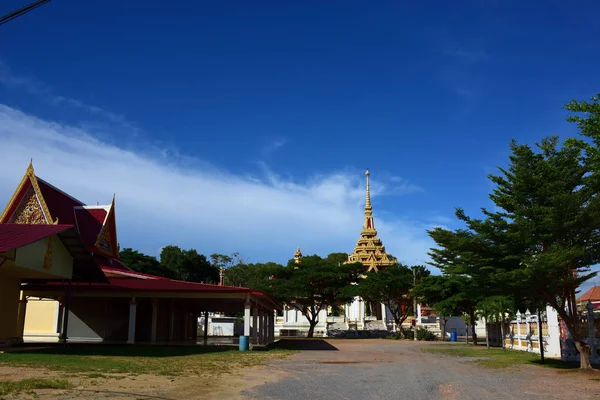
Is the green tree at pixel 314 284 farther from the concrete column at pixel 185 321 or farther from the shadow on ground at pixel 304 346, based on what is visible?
the concrete column at pixel 185 321

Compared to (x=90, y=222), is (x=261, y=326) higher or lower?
lower

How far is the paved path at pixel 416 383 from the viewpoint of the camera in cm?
1141

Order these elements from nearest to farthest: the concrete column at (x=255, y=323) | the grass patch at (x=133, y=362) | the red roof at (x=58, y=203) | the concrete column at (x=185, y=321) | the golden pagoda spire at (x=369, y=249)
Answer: the grass patch at (x=133, y=362) → the concrete column at (x=255, y=323) → the red roof at (x=58, y=203) → the concrete column at (x=185, y=321) → the golden pagoda spire at (x=369, y=249)

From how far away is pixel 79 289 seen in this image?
25.2 m

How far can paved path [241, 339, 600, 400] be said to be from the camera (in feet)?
37.4

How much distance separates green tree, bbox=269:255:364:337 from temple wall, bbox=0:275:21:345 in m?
28.1

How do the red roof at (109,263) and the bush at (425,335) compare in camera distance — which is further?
the bush at (425,335)

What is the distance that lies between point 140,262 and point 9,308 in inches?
1609

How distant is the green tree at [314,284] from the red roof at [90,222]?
761 inches

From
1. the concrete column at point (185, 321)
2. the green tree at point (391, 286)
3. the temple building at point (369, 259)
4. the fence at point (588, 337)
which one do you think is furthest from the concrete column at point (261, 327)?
the temple building at point (369, 259)

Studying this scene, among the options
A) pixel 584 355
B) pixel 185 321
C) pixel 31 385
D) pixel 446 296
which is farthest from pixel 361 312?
pixel 31 385

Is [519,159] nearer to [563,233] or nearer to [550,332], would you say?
[563,233]

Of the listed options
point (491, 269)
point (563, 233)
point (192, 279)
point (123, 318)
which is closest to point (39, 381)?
point (491, 269)

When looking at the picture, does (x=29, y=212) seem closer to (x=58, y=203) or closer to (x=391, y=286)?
(x=58, y=203)
